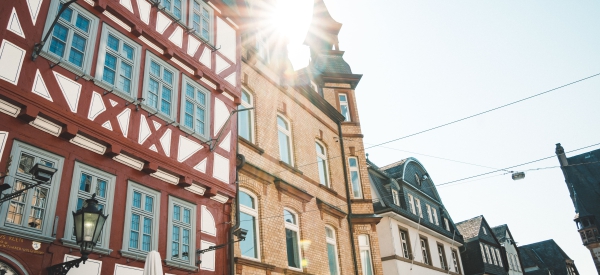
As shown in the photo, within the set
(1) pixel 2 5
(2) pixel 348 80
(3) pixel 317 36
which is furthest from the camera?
(3) pixel 317 36

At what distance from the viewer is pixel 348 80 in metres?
22.8

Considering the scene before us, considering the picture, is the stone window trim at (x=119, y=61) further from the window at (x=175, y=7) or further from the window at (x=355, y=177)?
the window at (x=355, y=177)

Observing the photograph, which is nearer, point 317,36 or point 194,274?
point 194,274

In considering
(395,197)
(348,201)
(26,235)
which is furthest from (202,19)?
(395,197)

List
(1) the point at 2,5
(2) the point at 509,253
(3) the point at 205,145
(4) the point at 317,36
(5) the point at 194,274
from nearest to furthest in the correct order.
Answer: (1) the point at 2,5, (5) the point at 194,274, (3) the point at 205,145, (4) the point at 317,36, (2) the point at 509,253

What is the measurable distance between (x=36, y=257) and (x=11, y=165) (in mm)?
1467

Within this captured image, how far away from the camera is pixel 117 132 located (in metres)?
9.34

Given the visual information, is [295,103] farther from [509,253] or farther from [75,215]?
[509,253]

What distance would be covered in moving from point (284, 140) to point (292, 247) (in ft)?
12.4

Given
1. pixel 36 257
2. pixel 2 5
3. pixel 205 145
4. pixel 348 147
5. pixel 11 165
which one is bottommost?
pixel 36 257

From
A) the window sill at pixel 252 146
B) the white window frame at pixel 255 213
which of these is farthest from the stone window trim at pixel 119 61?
the white window frame at pixel 255 213

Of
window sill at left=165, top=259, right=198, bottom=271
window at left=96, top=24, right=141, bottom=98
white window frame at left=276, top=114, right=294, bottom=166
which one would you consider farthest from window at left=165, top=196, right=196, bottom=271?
white window frame at left=276, top=114, right=294, bottom=166

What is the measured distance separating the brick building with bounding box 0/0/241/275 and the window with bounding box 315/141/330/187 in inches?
243

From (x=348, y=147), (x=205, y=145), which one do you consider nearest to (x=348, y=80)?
(x=348, y=147)
